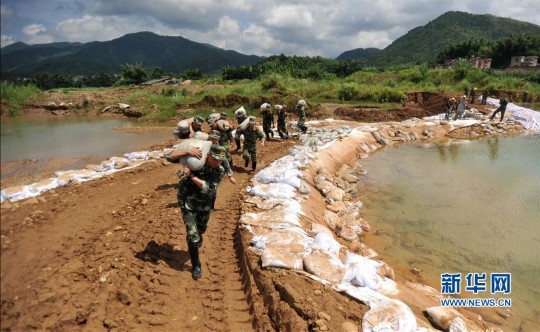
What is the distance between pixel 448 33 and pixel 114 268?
368 feet

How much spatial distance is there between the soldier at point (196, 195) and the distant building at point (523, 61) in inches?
2112

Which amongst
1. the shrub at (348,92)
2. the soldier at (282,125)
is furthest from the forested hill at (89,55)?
the shrub at (348,92)

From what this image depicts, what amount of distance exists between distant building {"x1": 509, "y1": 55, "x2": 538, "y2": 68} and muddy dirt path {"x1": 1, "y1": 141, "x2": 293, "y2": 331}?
176 ft

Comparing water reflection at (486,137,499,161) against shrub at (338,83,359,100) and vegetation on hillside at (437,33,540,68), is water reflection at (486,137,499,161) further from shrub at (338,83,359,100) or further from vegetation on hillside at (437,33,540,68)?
vegetation on hillside at (437,33,540,68)

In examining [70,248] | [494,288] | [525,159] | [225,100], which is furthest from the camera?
[225,100]

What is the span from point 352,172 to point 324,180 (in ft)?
6.74

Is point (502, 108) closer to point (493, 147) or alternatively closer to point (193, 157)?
point (493, 147)

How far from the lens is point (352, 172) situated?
30.0 feet

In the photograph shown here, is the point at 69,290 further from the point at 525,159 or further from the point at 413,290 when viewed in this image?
the point at 525,159

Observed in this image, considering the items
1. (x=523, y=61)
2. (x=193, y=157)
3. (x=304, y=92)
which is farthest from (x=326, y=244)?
(x=523, y=61)

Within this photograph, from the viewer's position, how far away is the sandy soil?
2.06m

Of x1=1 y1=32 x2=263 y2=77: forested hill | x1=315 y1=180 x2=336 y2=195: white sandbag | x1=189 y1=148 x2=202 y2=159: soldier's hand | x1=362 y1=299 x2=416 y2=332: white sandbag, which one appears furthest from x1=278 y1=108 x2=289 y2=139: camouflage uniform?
x1=362 y1=299 x2=416 y2=332: white sandbag

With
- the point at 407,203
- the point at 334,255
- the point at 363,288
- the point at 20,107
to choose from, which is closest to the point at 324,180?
the point at 407,203

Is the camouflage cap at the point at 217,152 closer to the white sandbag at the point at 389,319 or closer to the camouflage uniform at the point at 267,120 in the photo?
the white sandbag at the point at 389,319
